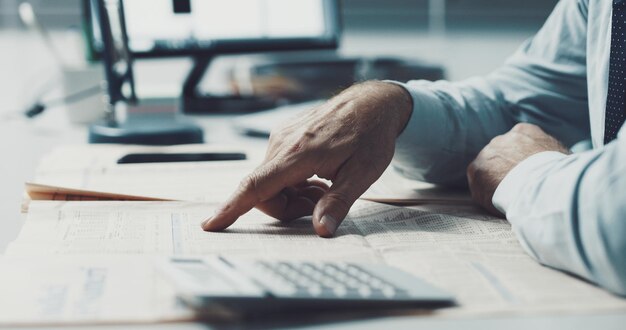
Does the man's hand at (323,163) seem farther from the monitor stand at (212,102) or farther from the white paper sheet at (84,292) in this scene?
the monitor stand at (212,102)

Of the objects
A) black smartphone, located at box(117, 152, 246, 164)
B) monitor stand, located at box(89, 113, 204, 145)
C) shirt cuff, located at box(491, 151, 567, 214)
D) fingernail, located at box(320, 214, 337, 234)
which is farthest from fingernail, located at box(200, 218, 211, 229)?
monitor stand, located at box(89, 113, 204, 145)

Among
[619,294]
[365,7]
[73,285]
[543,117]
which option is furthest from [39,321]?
[365,7]

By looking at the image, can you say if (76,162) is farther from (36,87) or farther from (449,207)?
(36,87)

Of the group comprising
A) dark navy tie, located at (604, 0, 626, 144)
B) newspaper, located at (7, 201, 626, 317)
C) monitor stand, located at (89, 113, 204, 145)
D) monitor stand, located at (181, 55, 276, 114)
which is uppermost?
dark navy tie, located at (604, 0, 626, 144)

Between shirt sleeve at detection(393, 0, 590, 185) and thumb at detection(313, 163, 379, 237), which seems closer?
thumb at detection(313, 163, 379, 237)

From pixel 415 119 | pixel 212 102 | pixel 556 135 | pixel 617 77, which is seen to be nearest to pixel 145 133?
pixel 212 102

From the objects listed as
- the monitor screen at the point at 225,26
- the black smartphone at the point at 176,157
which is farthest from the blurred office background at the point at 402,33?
the black smartphone at the point at 176,157

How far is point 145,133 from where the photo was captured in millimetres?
1301

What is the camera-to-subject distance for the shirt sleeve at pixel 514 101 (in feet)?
3.16

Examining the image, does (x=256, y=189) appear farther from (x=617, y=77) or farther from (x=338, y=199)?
(x=617, y=77)

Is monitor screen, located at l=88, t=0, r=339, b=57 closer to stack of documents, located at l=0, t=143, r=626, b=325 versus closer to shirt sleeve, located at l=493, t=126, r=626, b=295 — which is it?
stack of documents, located at l=0, t=143, r=626, b=325

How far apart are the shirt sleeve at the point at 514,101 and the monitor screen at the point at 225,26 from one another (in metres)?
0.73

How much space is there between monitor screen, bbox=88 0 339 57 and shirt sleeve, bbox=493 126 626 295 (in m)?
1.07

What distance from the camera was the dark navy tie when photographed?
32.7 inches
